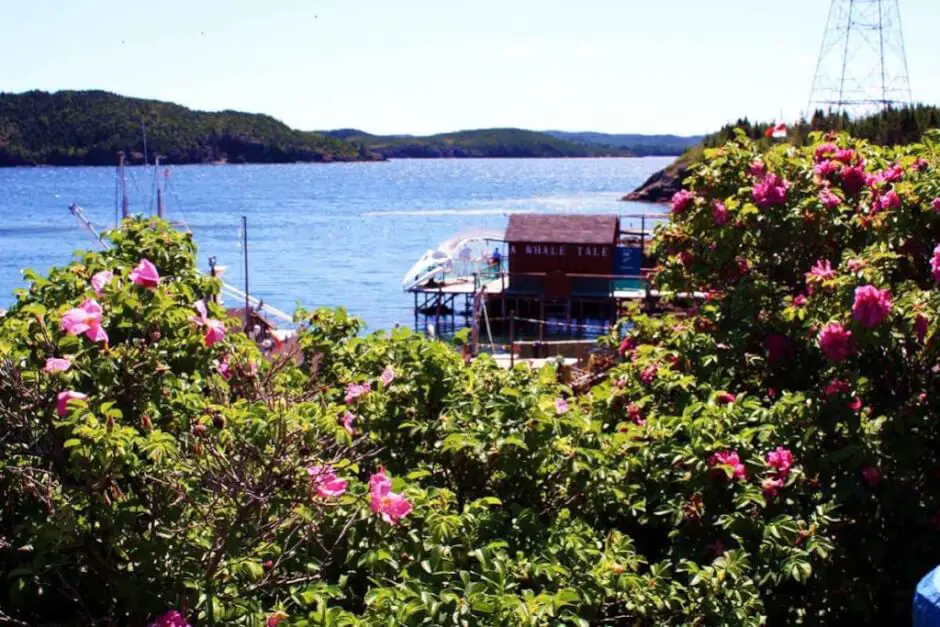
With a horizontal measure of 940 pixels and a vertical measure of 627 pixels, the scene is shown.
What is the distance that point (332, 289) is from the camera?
58.2 meters

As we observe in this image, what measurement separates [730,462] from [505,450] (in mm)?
1114

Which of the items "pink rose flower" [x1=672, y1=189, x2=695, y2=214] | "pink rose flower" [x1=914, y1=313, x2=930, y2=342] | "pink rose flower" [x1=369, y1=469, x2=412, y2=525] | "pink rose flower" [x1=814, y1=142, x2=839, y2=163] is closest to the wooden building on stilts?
"pink rose flower" [x1=672, y1=189, x2=695, y2=214]

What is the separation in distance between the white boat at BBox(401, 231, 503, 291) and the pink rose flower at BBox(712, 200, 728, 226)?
36528 mm

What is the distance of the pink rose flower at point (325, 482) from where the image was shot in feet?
12.3

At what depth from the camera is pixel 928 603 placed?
1.94 meters

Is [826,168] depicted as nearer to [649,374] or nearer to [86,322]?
[649,374]

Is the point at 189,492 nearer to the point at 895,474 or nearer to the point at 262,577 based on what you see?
the point at 262,577

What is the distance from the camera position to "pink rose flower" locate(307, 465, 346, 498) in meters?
3.75

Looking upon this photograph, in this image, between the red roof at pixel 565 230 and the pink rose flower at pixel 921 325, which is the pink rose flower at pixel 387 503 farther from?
the red roof at pixel 565 230

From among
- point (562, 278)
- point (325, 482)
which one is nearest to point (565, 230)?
point (562, 278)

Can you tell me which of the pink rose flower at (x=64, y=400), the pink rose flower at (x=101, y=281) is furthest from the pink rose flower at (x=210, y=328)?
the pink rose flower at (x=64, y=400)

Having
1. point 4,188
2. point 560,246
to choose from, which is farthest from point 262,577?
point 4,188

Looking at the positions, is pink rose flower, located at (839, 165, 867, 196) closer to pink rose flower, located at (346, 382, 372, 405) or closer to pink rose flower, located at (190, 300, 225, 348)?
pink rose flower, located at (346, 382, 372, 405)

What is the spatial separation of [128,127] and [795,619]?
189m
